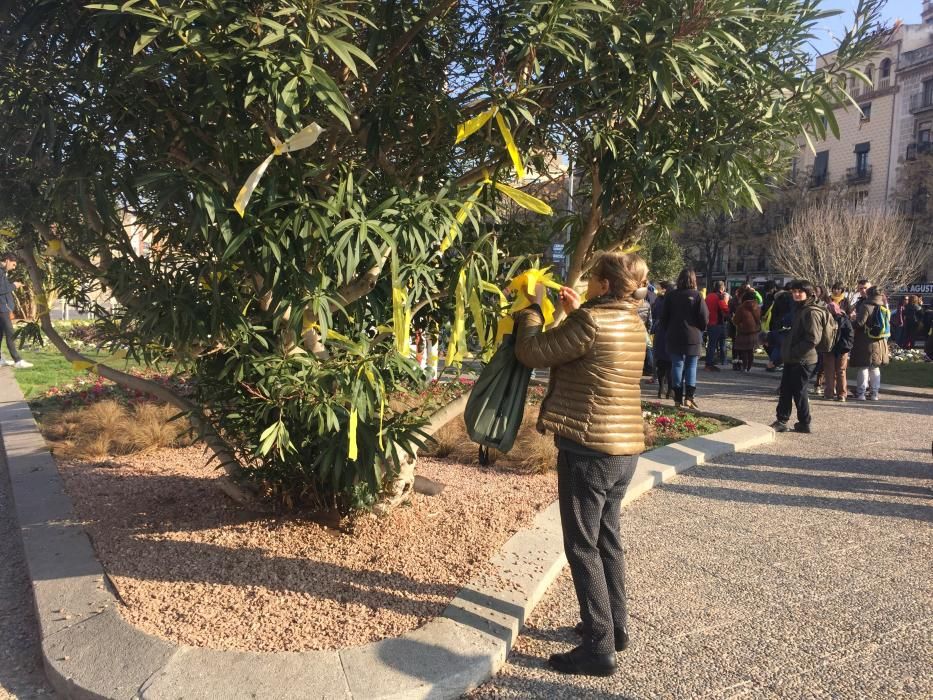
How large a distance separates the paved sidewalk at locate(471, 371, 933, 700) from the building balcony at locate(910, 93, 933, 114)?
42333 millimetres

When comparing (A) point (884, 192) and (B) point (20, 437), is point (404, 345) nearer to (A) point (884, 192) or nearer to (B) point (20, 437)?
(B) point (20, 437)

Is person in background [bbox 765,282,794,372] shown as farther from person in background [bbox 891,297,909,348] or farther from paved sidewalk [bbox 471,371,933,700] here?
person in background [bbox 891,297,909,348]

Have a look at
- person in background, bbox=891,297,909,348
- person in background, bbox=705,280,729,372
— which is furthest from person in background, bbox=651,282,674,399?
person in background, bbox=891,297,909,348

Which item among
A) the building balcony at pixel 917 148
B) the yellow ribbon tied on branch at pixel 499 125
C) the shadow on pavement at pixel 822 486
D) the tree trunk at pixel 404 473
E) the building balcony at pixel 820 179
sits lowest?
the shadow on pavement at pixel 822 486

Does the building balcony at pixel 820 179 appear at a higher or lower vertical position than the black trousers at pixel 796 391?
higher

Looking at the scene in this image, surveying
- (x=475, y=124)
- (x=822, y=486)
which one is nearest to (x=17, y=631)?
(x=475, y=124)

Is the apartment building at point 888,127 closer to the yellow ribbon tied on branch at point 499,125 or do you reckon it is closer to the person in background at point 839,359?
the person in background at point 839,359

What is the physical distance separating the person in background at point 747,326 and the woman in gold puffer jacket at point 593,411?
1076 cm

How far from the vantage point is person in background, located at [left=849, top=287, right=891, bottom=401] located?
993 centimetres

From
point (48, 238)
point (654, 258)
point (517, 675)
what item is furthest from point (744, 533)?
point (654, 258)

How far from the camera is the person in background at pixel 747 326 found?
12633 mm

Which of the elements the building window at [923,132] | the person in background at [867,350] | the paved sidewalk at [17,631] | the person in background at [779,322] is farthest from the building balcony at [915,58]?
the paved sidewalk at [17,631]

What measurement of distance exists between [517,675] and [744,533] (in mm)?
2262

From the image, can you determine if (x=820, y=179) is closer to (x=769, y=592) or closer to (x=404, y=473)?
(x=769, y=592)
